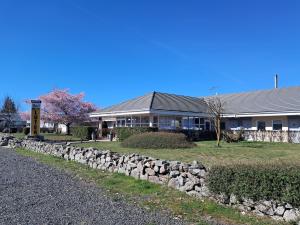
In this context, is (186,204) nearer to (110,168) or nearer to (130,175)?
(130,175)

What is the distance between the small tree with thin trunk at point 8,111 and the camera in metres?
71.7

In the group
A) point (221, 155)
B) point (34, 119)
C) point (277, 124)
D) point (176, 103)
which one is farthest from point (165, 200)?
point (176, 103)

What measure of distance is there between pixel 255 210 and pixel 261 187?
0.57 metres

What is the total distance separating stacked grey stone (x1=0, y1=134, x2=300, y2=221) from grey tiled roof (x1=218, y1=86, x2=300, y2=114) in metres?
21.1

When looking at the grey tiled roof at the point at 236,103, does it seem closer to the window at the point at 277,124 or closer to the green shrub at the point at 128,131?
the window at the point at 277,124

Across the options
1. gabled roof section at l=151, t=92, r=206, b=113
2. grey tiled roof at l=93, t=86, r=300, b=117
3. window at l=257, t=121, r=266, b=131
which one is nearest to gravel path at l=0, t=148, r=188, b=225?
grey tiled roof at l=93, t=86, r=300, b=117

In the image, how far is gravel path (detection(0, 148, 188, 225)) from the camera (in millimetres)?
6488

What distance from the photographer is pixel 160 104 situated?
111 ft

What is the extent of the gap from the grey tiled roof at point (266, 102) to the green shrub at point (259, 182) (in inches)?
978

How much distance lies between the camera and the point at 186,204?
25.4 feet

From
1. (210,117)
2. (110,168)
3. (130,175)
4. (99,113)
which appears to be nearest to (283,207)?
(130,175)

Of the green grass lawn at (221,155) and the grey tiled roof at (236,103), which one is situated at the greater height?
the grey tiled roof at (236,103)

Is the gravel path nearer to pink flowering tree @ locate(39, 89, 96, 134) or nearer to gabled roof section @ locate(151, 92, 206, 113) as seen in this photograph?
gabled roof section @ locate(151, 92, 206, 113)

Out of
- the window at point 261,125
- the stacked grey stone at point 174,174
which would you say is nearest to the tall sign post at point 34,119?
the stacked grey stone at point 174,174
